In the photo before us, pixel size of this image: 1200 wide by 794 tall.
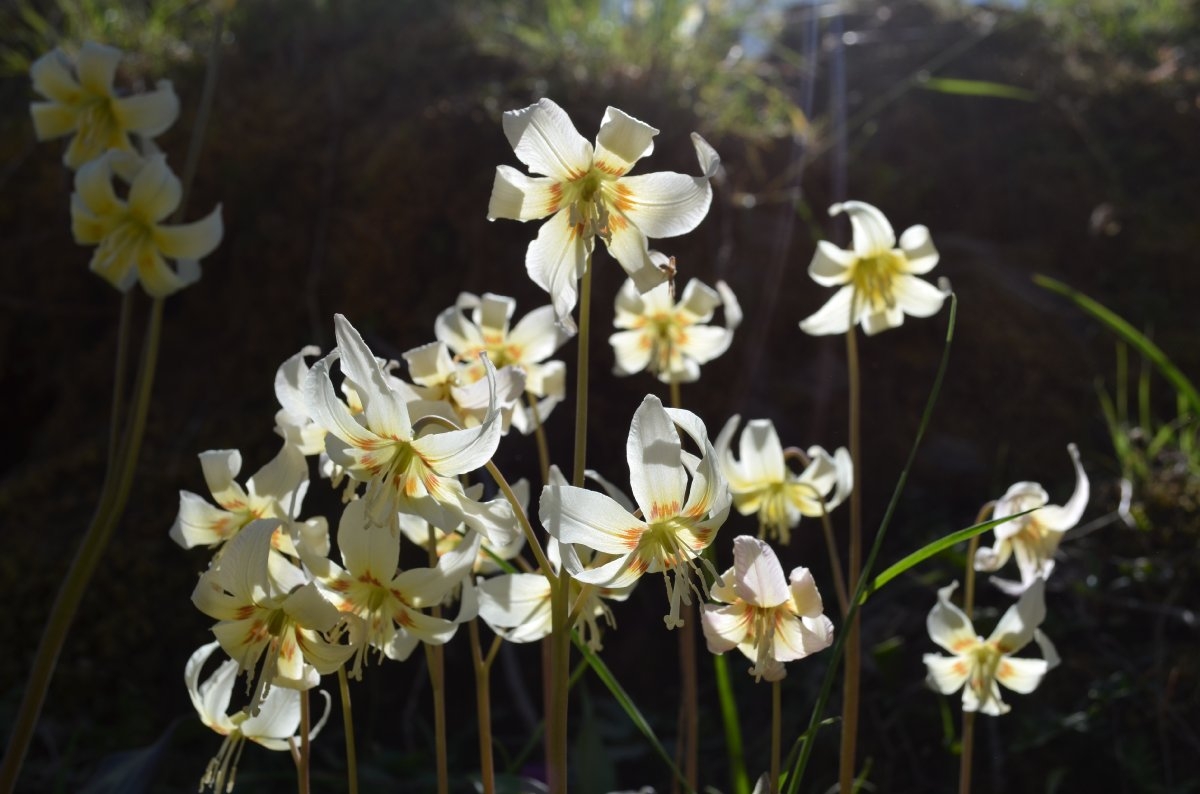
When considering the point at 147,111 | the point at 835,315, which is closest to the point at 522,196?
the point at 835,315

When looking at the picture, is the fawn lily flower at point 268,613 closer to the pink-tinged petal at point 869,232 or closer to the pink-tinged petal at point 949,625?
the pink-tinged petal at point 949,625

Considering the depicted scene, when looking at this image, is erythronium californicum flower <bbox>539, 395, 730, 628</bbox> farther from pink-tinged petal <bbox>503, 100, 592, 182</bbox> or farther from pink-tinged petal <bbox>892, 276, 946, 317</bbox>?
pink-tinged petal <bbox>892, 276, 946, 317</bbox>

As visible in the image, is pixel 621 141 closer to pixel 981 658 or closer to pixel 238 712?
pixel 238 712

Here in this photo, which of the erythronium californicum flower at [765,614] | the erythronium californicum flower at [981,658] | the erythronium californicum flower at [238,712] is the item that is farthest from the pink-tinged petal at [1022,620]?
the erythronium californicum flower at [238,712]

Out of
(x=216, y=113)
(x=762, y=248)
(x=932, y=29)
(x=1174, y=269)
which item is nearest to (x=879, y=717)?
(x=762, y=248)

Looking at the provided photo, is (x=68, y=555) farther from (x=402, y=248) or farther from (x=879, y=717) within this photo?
(x=879, y=717)

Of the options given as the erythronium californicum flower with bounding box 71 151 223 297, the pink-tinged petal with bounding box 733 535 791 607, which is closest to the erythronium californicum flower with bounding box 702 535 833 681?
the pink-tinged petal with bounding box 733 535 791 607
